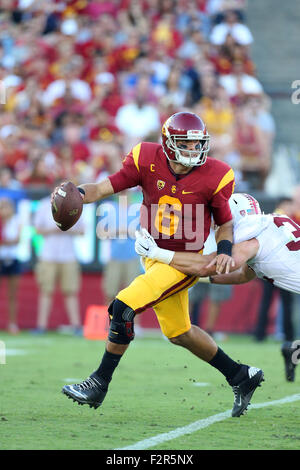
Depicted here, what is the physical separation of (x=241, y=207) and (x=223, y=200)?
24cm

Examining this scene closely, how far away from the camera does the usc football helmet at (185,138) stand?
16.7 feet

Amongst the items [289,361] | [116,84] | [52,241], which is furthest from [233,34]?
[289,361]

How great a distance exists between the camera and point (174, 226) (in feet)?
17.2

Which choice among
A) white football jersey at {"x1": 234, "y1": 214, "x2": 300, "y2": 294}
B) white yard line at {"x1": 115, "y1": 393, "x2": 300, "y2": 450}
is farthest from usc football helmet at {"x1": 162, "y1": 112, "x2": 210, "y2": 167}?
white yard line at {"x1": 115, "y1": 393, "x2": 300, "y2": 450}

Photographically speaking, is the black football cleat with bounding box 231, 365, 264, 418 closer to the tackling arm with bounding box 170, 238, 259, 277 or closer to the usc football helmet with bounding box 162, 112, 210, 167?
the tackling arm with bounding box 170, 238, 259, 277

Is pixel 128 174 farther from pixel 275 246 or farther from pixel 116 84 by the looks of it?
pixel 116 84

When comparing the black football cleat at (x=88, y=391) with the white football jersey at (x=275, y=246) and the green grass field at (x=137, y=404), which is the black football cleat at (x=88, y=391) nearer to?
the green grass field at (x=137, y=404)

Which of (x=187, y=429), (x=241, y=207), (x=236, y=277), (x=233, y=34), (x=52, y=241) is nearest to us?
(x=187, y=429)

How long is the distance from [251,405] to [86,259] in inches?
223

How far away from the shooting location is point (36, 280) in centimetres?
1116

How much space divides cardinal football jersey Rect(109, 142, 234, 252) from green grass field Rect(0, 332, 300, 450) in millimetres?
1068

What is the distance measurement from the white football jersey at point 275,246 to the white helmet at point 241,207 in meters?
0.05

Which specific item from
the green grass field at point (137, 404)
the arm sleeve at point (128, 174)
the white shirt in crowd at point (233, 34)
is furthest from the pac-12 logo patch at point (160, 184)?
the white shirt in crowd at point (233, 34)

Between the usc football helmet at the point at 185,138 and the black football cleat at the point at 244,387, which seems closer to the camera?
the usc football helmet at the point at 185,138
